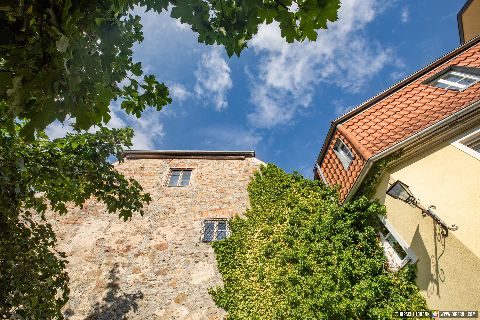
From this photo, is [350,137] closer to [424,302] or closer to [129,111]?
[424,302]

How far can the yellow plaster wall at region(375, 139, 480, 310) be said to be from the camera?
16.4ft

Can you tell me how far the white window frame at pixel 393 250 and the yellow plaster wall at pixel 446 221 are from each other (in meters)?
0.11

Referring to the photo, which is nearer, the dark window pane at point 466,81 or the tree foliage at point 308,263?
the tree foliage at point 308,263

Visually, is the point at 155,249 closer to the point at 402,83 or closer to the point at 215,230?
the point at 215,230

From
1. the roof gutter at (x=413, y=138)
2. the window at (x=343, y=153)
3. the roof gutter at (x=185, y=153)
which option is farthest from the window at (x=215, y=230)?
the roof gutter at (x=413, y=138)

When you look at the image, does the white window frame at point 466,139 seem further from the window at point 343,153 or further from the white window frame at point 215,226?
the white window frame at point 215,226

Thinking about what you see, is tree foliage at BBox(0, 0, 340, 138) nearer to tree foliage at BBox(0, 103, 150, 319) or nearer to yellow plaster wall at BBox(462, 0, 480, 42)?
tree foliage at BBox(0, 103, 150, 319)

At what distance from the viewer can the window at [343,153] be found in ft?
30.7

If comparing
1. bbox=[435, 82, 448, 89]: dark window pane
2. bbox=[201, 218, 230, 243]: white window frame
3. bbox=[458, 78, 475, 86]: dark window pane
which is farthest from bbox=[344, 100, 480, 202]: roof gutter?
bbox=[201, 218, 230, 243]: white window frame

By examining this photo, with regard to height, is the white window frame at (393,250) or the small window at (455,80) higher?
the small window at (455,80)

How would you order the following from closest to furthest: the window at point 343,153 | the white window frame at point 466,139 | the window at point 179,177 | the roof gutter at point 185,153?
the white window frame at point 466,139 → the window at point 343,153 → the window at point 179,177 → the roof gutter at point 185,153

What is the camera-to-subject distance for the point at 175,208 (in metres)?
11.9

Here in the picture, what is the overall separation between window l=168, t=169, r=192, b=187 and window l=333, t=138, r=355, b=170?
22.6 feet

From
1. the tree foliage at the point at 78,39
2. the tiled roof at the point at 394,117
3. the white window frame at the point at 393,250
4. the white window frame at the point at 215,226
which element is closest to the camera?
the tree foliage at the point at 78,39
